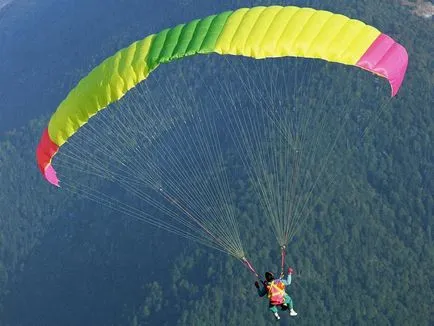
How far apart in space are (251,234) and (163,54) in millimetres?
144274

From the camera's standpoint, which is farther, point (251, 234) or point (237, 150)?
point (237, 150)

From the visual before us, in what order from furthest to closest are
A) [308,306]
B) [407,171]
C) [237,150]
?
[237,150] → [407,171] → [308,306]

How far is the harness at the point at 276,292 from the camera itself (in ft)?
101

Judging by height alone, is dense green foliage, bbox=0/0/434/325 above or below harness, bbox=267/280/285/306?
above

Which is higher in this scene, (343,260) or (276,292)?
(343,260)

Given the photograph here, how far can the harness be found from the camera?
30700 mm

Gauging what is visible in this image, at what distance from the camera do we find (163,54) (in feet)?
101

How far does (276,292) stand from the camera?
3075 centimetres

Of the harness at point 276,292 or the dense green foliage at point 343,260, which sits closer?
the harness at point 276,292

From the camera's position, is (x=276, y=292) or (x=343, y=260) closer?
(x=276, y=292)

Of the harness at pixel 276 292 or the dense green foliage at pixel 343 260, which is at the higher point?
the dense green foliage at pixel 343 260

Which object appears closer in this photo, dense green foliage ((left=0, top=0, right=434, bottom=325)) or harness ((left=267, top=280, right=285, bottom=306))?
harness ((left=267, top=280, right=285, bottom=306))

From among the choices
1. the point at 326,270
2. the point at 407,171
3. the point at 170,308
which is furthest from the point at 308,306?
the point at 407,171

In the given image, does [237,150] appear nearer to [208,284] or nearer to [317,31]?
[208,284]
